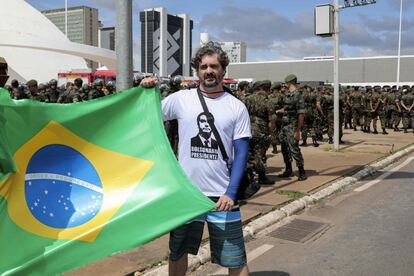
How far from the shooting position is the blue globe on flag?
2.83 metres

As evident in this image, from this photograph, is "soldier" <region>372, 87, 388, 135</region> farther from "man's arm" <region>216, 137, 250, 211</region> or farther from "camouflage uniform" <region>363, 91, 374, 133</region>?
"man's arm" <region>216, 137, 250, 211</region>

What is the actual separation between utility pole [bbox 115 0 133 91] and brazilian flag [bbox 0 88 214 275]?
124cm

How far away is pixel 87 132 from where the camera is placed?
308 centimetres

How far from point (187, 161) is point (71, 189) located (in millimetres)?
749

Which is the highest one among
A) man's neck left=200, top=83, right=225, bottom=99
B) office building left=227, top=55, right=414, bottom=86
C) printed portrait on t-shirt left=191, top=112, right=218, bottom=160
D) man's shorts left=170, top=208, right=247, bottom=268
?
office building left=227, top=55, right=414, bottom=86

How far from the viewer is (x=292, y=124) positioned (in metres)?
8.68

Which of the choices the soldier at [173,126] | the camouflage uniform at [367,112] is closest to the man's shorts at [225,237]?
the soldier at [173,126]

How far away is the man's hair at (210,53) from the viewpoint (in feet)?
10.00

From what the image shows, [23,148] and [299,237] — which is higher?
[23,148]

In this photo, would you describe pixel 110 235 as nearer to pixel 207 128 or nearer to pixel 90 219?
pixel 90 219

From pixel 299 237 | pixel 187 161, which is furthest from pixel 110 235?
pixel 299 237

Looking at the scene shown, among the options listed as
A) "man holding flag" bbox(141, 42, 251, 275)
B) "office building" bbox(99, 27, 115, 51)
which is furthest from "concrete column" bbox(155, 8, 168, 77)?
"office building" bbox(99, 27, 115, 51)

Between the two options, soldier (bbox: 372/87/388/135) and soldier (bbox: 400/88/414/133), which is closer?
soldier (bbox: 372/87/388/135)

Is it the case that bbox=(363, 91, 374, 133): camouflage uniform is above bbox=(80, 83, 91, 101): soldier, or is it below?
below
